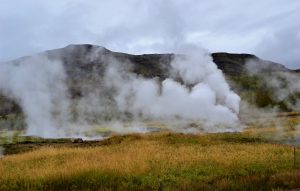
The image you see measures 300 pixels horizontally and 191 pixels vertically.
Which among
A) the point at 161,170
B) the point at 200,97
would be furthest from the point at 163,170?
the point at 200,97

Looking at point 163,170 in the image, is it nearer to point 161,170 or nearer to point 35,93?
point 161,170

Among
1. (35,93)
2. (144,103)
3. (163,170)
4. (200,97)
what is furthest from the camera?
(144,103)

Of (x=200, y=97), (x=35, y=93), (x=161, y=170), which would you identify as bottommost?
(x=161, y=170)

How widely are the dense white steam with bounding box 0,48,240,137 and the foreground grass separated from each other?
2287cm

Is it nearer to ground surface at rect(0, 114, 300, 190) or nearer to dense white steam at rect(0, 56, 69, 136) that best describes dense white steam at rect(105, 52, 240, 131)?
dense white steam at rect(0, 56, 69, 136)

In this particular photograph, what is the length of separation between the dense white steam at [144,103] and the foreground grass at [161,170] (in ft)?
75.0

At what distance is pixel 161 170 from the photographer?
77.6ft

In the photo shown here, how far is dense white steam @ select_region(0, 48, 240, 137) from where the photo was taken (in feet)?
188

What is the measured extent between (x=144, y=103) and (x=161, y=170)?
59.3 m

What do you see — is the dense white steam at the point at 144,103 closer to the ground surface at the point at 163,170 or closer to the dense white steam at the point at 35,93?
the dense white steam at the point at 35,93

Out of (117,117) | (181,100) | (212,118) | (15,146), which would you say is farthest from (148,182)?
(117,117)

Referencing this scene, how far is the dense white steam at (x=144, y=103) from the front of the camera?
57.2m

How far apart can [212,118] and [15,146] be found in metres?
23.5

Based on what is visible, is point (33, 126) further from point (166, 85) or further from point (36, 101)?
point (166, 85)
